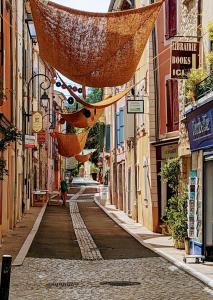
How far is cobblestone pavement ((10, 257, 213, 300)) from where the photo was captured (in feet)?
36.7

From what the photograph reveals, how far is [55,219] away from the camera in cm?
3067

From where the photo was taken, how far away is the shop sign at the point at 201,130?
595 inches

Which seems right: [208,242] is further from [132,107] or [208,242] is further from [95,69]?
[132,107]

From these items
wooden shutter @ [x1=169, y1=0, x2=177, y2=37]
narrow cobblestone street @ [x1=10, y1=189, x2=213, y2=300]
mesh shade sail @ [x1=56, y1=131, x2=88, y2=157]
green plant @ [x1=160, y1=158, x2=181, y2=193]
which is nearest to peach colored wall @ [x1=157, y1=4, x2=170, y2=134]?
wooden shutter @ [x1=169, y1=0, x2=177, y2=37]

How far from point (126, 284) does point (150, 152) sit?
1265 centimetres

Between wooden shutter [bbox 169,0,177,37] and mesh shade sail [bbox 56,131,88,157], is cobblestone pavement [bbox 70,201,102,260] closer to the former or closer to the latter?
wooden shutter [bbox 169,0,177,37]

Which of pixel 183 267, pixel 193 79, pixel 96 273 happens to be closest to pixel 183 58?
pixel 193 79

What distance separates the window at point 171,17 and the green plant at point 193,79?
6841 mm

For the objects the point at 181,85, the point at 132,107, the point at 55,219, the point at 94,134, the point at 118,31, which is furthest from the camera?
the point at 94,134

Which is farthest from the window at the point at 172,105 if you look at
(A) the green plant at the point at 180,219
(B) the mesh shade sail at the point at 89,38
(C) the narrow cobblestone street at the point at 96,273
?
(B) the mesh shade sail at the point at 89,38

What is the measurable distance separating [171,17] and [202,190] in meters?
8.92

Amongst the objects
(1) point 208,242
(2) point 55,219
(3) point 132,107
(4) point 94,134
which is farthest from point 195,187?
(4) point 94,134

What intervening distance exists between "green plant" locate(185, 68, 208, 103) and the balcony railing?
12 cm

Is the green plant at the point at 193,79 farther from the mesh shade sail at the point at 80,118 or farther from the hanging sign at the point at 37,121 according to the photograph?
the hanging sign at the point at 37,121
